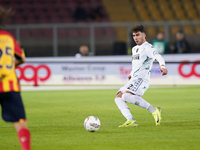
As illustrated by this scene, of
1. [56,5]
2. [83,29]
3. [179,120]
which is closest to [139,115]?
[179,120]

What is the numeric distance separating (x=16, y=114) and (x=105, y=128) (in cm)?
303

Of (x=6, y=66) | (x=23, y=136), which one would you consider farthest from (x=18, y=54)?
(x=23, y=136)

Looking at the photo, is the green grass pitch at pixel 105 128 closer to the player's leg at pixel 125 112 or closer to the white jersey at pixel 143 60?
the player's leg at pixel 125 112

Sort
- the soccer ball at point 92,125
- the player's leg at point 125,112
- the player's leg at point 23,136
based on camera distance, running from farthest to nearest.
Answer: the player's leg at point 125,112
the soccer ball at point 92,125
the player's leg at point 23,136

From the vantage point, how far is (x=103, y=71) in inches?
687

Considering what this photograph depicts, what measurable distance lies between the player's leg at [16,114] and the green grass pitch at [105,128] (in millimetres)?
1113

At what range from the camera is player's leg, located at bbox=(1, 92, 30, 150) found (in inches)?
179

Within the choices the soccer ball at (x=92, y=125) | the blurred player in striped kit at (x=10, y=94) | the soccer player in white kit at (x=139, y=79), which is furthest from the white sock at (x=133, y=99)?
the blurred player in striped kit at (x=10, y=94)

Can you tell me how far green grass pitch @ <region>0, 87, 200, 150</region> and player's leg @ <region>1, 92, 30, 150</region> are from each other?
1.11 metres

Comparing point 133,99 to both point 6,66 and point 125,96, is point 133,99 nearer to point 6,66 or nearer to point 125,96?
point 125,96

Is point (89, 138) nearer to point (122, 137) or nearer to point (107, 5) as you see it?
point (122, 137)

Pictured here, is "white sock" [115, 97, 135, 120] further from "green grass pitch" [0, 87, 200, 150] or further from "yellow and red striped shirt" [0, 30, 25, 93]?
"yellow and red striped shirt" [0, 30, 25, 93]

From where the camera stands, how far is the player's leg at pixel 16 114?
15.0 ft

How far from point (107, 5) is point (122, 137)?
2025cm
